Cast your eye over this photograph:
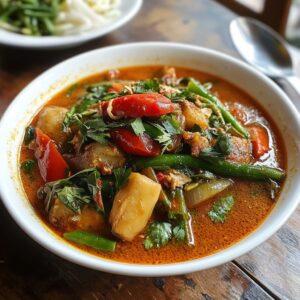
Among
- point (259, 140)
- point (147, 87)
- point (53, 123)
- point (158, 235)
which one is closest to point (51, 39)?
point (53, 123)

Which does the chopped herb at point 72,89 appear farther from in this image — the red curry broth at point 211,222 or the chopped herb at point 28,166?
the chopped herb at point 28,166

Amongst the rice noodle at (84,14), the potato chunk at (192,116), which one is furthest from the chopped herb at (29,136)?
the rice noodle at (84,14)

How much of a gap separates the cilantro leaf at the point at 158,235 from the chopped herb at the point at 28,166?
2.03 feet

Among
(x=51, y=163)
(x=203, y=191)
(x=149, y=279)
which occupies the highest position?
(x=203, y=191)

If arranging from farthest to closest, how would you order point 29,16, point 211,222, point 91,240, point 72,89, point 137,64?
point 29,16 < point 137,64 < point 72,89 < point 211,222 < point 91,240

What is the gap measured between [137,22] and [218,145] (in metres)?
1.57

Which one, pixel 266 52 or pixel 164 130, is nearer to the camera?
pixel 164 130

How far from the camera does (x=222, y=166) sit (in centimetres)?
192

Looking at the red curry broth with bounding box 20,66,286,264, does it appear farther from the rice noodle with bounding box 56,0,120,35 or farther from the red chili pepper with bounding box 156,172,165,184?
the rice noodle with bounding box 56,0,120,35

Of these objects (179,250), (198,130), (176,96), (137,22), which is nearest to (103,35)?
(137,22)

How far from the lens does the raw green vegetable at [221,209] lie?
6.04 feet

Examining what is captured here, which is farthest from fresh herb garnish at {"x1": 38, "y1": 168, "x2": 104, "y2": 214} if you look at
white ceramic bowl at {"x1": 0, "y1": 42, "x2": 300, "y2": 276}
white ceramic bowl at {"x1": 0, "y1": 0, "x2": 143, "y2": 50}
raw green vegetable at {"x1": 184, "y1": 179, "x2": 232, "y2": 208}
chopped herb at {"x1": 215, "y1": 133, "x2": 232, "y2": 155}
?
white ceramic bowl at {"x1": 0, "y1": 0, "x2": 143, "y2": 50}

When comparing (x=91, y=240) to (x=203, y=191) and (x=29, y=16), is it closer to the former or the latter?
(x=203, y=191)

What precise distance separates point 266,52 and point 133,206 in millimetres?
1531
